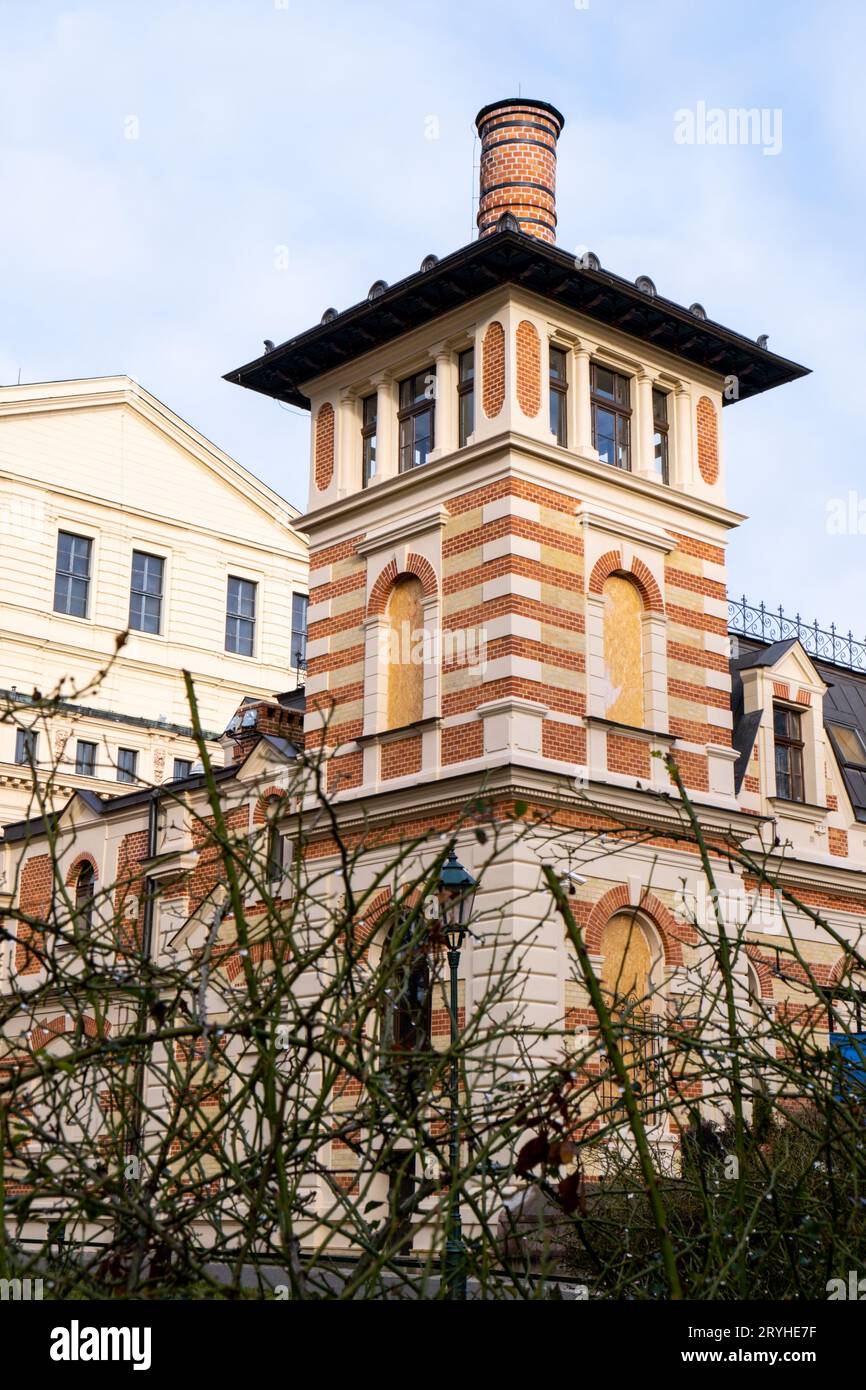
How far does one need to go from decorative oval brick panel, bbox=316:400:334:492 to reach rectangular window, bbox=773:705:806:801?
312 inches

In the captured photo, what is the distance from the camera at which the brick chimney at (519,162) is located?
24.4m

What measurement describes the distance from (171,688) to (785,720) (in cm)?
1789

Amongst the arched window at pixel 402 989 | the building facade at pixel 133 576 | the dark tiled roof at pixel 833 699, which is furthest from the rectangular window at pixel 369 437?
the arched window at pixel 402 989

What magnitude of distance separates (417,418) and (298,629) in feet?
62.0

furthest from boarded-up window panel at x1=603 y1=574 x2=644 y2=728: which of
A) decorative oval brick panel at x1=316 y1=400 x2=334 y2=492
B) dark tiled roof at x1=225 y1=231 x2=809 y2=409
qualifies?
decorative oval brick panel at x1=316 y1=400 x2=334 y2=492

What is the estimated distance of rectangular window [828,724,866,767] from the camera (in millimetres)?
26420

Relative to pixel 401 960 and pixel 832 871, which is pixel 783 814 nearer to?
pixel 832 871

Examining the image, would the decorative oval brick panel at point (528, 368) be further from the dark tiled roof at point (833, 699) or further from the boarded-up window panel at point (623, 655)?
the dark tiled roof at point (833, 699)

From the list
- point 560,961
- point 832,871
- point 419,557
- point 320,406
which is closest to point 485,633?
point 419,557

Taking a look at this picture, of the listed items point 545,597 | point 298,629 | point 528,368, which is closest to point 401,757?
point 545,597

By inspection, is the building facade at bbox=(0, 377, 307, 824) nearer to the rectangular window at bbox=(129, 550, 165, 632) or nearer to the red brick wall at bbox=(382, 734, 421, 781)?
the rectangular window at bbox=(129, 550, 165, 632)

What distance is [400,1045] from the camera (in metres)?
3.79

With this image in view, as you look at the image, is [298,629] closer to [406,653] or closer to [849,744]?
[849,744]
